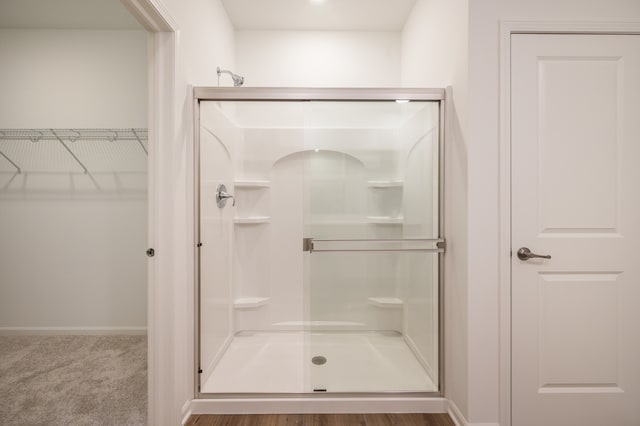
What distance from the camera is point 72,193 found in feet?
8.98

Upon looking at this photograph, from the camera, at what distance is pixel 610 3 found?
153cm

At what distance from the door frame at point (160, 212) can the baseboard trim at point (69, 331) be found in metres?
1.51

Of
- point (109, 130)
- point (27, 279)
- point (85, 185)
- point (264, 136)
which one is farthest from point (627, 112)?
point (27, 279)

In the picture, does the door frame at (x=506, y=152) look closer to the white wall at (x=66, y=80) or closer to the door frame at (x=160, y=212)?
the door frame at (x=160, y=212)

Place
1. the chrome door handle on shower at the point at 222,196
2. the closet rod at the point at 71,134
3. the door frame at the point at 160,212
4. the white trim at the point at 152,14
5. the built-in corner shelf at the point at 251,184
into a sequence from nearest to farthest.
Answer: the white trim at the point at 152,14, the door frame at the point at 160,212, the chrome door handle on shower at the point at 222,196, the built-in corner shelf at the point at 251,184, the closet rod at the point at 71,134

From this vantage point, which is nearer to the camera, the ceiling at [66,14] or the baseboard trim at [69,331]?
the ceiling at [66,14]

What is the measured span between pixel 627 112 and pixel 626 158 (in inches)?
9.4

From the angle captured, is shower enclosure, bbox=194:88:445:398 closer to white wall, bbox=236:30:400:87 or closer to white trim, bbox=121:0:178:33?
white trim, bbox=121:0:178:33

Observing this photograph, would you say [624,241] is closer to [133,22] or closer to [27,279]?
[133,22]

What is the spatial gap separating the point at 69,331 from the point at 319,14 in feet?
12.1

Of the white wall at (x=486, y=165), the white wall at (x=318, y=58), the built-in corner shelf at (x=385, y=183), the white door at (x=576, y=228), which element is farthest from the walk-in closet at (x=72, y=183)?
the white door at (x=576, y=228)

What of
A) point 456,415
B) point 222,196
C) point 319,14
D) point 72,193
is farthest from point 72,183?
point 456,415

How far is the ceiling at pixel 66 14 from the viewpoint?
233cm

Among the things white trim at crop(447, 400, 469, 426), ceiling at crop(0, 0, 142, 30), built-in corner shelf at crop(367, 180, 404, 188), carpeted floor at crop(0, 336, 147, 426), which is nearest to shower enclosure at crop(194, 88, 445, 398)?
built-in corner shelf at crop(367, 180, 404, 188)
